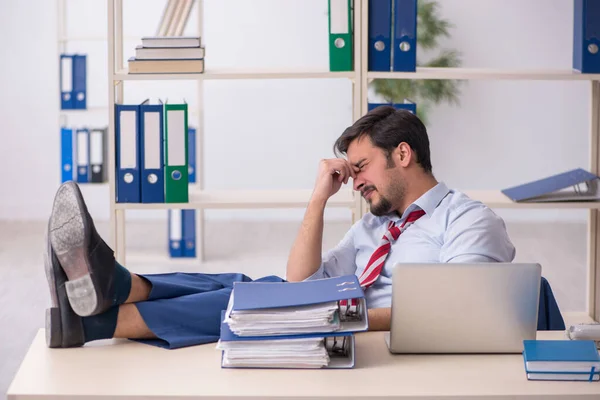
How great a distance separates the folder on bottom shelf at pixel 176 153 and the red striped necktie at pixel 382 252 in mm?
879

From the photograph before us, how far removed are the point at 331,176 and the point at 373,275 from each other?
0.29 m

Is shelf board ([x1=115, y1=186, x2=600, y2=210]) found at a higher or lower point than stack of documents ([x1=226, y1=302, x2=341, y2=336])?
higher

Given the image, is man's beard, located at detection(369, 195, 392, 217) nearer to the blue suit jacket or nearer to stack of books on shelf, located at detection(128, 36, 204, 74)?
the blue suit jacket

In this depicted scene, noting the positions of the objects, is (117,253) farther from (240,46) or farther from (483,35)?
(483,35)

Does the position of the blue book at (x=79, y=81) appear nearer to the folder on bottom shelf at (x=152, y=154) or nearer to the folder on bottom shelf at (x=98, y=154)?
the folder on bottom shelf at (x=98, y=154)

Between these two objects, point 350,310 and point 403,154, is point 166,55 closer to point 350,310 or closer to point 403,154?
point 403,154

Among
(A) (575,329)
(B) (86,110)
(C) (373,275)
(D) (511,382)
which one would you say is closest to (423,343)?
(D) (511,382)

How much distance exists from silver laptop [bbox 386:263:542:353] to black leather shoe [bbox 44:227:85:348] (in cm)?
63

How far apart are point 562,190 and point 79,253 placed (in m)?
1.98

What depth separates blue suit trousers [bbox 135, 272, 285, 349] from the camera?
1952mm

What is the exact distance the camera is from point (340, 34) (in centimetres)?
316

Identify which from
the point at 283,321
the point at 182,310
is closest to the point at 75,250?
the point at 182,310

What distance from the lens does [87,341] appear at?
1938mm

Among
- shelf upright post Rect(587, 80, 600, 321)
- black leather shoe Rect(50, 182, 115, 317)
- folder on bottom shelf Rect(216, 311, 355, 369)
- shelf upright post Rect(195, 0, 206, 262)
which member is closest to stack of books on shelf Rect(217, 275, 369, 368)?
folder on bottom shelf Rect(216, 311, 355, 369)
